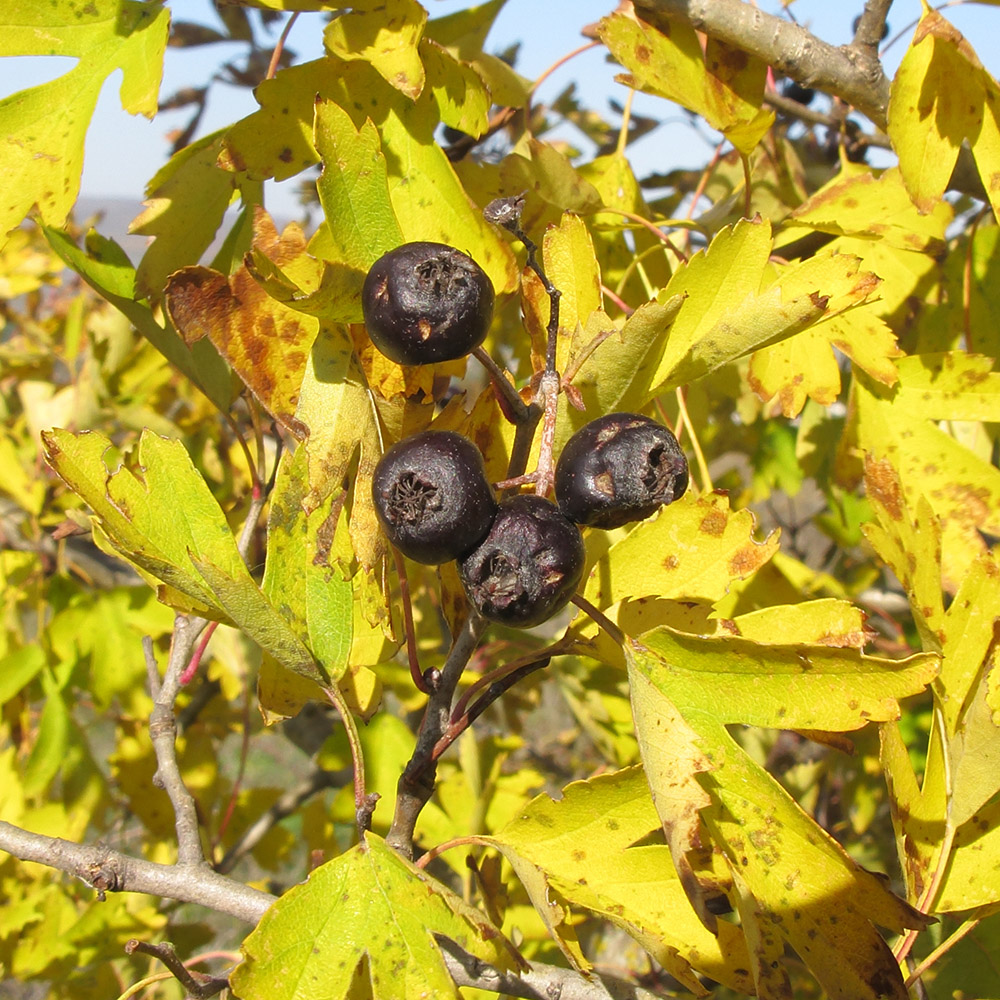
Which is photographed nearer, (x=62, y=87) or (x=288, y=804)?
(x=62, y=87)

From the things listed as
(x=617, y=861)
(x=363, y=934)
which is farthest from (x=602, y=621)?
(x=363, y=934)

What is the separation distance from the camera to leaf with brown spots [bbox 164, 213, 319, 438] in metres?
0.90

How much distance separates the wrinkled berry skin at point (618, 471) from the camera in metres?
0.77

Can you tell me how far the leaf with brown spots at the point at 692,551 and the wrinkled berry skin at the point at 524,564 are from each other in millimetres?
203

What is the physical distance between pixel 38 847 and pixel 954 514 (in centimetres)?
131

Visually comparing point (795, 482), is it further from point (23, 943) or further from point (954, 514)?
point (23, 943)

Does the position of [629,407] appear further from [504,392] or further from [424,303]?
[424,303]

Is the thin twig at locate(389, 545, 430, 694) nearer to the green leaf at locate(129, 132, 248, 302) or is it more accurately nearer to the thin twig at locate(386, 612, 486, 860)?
the thin twig at locate(386, 612, 486, 860)

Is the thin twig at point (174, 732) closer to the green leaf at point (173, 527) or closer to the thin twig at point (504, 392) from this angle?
the green leaf at point (173, 527)

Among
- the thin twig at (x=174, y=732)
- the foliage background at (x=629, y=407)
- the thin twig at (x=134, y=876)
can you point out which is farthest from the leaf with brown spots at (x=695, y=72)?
the thin twig at (x=134, y=876)

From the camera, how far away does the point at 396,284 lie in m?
0.75

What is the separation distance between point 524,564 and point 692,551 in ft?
0.92

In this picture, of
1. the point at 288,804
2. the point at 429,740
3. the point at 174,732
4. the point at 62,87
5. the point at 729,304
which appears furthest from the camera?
the point at 288,804

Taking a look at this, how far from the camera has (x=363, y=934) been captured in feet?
2.58
